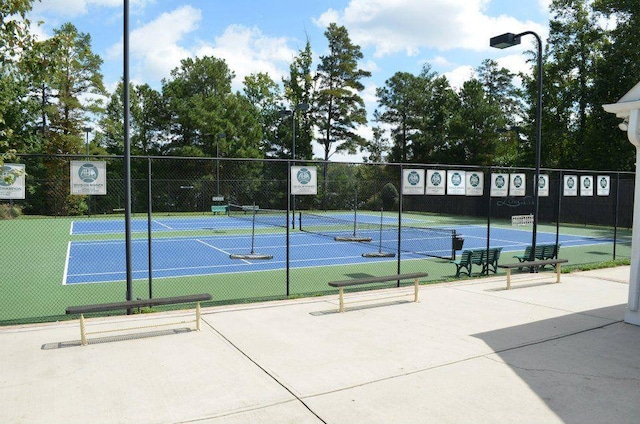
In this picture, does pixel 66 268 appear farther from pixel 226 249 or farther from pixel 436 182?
pixel 436 182

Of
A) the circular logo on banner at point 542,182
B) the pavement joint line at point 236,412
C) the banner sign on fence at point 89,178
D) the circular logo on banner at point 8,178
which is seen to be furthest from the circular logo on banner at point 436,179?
the circular logo on banner at point 8,178

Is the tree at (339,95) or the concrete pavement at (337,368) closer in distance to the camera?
the concrete pavement at (337,368)

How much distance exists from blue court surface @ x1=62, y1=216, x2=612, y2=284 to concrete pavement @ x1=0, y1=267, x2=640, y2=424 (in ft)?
21.0

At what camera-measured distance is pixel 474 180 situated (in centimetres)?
1391

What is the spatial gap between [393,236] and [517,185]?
1072 cm

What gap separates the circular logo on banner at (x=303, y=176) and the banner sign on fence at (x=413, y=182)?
2.58 metres

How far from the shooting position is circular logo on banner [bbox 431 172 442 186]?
1285 centimetres

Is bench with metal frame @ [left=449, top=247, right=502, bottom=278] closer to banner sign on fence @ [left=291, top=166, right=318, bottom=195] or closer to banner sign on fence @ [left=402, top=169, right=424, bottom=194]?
banner sign on fence @ [left=402, top=169, right=424, bottom=194]

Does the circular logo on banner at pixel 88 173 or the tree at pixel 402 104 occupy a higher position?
the tree at pixel 402 104

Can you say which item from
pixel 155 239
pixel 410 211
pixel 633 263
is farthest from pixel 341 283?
pixel 410 211

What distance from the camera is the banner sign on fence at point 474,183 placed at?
1368cm

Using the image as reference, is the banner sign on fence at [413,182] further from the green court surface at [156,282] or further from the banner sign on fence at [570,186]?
the banner sign on fence at [570,186]

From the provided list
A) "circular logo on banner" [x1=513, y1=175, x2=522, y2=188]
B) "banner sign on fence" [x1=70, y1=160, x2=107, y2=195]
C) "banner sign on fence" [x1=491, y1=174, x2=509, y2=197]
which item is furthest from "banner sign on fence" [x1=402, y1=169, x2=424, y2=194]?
"banner sign on fence" [x1=70, y1=160, x2=107, y2=195]

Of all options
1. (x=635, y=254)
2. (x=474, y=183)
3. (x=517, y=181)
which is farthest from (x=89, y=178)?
(x=517, y=181)
